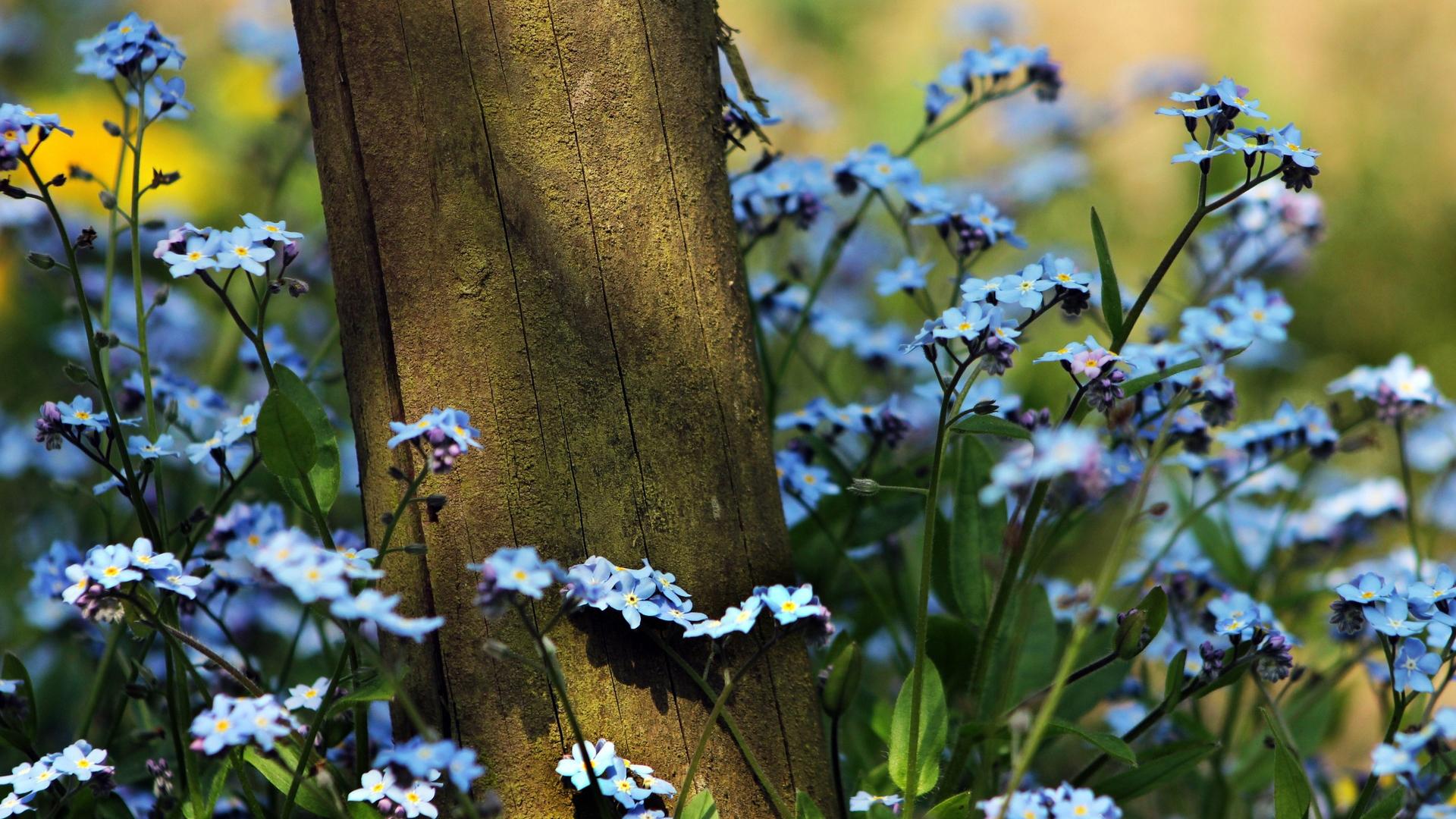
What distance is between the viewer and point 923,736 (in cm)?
161

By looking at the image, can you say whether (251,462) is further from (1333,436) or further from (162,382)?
(1333,436)

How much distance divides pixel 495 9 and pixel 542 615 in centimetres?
79

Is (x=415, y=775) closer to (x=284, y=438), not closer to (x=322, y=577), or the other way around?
(x=322, y=577)

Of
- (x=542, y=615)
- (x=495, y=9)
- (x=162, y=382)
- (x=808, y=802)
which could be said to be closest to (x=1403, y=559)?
(x=808, y=802)

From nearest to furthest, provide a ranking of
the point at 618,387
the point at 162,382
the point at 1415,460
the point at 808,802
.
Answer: the point at 808,802
the point at 618,387
the point at 162,382
the point at 1415,460

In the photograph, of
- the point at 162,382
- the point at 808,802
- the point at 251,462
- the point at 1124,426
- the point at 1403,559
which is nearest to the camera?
the point at 1124,426

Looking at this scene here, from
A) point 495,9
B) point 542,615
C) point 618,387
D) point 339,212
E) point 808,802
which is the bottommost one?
point 808,802

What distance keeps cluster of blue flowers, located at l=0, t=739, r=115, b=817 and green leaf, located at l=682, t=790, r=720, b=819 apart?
724mm

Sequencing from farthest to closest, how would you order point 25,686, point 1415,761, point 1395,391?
point 1395,391, point 25,686, point 1415,761

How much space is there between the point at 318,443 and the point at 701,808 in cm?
69

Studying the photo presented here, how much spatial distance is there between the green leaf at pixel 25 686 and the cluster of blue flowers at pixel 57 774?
108 millimetres

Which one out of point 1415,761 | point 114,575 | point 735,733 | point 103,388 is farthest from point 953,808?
point 103,388

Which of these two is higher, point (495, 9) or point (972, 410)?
point (495, 9)

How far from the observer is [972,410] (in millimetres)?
1538
